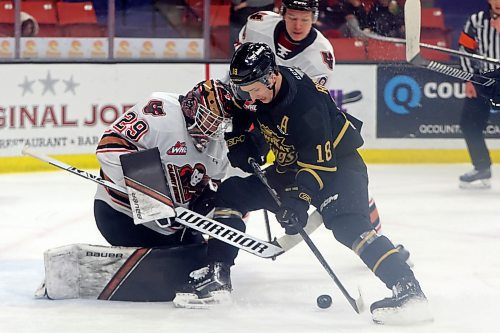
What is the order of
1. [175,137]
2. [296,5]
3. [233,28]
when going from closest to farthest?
[175,137] < [296,5] < [233,28]

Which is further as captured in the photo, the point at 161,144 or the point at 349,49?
the point at 349,49

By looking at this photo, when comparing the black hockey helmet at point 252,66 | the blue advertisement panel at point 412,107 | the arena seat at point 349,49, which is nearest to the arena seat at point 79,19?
the arena seat at point 349,49

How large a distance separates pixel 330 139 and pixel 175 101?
57 centimetres

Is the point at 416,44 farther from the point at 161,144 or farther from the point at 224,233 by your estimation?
the point at 224,233

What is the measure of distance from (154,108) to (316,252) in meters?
0.66

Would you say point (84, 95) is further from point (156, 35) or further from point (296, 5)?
point (296, 5)

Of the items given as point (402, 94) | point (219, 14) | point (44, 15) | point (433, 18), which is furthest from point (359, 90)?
point (44, 15)

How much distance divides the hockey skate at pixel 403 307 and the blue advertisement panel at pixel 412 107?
3.76 m

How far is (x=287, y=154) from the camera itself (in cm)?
313

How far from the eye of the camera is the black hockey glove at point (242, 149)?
3264 mm

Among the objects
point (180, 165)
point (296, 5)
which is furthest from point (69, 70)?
point (180, 165)

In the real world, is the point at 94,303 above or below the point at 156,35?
below

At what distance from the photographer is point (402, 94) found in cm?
667

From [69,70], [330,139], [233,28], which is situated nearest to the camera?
[330,139]
